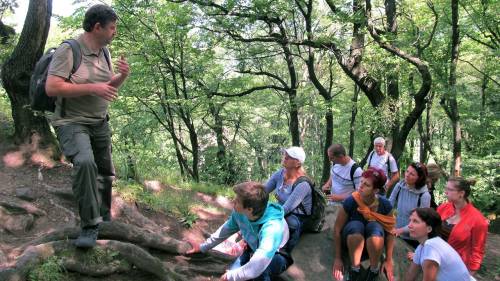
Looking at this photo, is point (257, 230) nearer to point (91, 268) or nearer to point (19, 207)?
point (91, 268)

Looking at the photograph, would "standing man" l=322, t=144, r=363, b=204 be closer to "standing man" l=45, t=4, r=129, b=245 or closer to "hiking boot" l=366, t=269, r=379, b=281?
"hiking boot" l=366, t=269, r=379, b=281

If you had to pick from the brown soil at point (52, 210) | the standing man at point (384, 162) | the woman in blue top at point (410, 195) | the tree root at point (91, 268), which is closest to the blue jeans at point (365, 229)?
the woman in blue top at point (410, 195)

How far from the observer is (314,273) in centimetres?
503

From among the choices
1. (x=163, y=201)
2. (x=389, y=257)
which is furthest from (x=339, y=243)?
(x=163, y=201)

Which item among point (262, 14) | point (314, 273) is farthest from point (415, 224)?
point (262, 14)

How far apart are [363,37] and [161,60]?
736cm

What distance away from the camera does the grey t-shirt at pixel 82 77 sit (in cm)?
360

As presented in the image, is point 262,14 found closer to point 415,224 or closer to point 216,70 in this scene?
point 216,70

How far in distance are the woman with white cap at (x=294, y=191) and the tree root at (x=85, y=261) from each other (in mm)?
1287

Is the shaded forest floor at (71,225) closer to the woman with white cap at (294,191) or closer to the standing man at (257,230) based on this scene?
the woman with white cap at (294,191)

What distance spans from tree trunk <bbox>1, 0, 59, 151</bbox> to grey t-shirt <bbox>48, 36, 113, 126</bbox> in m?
3.40

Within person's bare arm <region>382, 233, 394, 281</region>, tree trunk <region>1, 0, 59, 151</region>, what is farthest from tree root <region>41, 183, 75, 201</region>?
person's bare arm <region>382, 233, 394, 281</region>

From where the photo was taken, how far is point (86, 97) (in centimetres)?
388

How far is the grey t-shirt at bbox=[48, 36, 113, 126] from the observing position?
3598 mm
